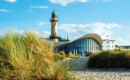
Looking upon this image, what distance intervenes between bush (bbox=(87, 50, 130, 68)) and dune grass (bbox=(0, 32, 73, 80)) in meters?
6.20

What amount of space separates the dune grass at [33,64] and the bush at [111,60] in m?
6.20

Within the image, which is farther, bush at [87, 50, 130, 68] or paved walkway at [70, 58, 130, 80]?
bush at [87, 50, 130, 68]

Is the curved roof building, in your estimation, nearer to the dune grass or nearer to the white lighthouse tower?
the white lighthouse tower

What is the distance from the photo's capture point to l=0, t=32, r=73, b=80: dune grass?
13.6ft

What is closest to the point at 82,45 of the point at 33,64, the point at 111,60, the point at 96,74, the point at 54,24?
the point at 54,24

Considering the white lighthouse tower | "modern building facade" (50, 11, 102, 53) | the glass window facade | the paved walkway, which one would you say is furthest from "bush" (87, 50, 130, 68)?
the white lighthouse tower

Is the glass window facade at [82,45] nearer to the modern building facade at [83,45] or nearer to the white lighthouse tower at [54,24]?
the modern building facade at [83,45]

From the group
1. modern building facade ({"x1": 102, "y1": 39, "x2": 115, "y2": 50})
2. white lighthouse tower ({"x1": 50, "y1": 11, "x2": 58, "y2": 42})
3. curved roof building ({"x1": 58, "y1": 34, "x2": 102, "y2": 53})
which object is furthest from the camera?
white lighthouse tower ({"x1": 50, "y1": 11, "x2": 58, "y2": 42})

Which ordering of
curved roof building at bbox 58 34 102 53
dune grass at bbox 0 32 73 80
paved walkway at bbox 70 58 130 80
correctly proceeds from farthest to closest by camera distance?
curved roof building at bbox 58 34 102 53 → paved walkway at bbox 70 58 130 80 → dune grass at bbox 0 32 73 80

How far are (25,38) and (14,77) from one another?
1.11m

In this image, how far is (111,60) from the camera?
10312mm

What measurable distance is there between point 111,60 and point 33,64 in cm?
678

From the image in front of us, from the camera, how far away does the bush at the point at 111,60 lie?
10109 millimetres

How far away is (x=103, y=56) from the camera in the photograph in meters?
10.6
